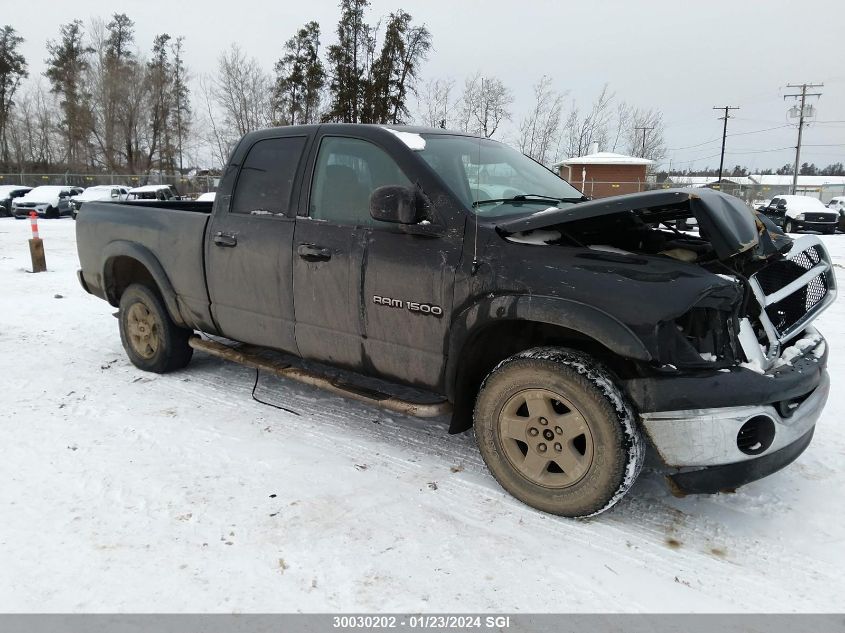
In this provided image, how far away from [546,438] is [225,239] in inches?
103

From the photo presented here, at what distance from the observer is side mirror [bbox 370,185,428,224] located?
3.02 m

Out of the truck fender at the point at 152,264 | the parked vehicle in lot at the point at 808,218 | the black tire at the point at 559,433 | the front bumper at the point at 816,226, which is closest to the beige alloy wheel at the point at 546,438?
the black tire at the point at 559,433

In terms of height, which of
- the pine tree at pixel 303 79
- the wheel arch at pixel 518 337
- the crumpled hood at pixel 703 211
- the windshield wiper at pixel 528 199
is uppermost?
the pine tree at pixel 303 79

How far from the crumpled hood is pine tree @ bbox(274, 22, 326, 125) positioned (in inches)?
1277

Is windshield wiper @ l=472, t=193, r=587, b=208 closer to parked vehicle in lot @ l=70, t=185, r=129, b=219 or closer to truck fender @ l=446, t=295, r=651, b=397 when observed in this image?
truck fender @ l=446, t=295, r=651, b=397

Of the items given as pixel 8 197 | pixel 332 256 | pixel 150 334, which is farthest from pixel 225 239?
pixel 8 197

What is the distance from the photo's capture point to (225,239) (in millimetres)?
4152

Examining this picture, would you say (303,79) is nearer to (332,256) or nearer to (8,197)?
(8,197)

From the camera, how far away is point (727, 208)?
2688 mm

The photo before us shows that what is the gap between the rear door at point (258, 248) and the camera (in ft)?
12.6

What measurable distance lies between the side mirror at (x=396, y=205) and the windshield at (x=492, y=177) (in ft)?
0.92

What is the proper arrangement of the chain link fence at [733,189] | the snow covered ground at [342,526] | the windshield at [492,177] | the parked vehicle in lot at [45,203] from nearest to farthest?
the snow covered ground at [342,526]
the windshield at [492,177]
the chain link fence at [733,189]
the parked vehicle in lot at [45,203]

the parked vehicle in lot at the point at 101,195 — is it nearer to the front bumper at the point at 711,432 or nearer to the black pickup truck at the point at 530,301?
the black pickup truck at the point at 530,301

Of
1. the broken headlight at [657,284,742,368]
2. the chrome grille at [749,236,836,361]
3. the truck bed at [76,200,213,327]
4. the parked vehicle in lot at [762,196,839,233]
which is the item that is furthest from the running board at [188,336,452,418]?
the parked vehicle in lot at [762,196,839,233]
